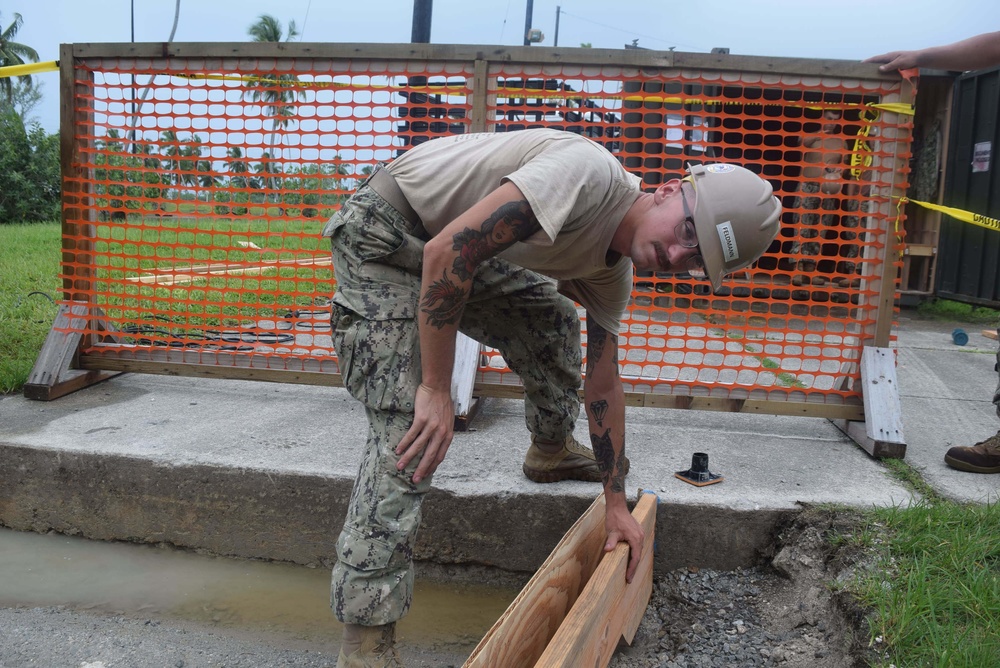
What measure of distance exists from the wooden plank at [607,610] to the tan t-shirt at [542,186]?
0.87m

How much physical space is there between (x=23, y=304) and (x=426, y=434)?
4910mm

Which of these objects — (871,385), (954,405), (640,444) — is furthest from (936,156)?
(640,444)

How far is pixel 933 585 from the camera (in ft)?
7.18

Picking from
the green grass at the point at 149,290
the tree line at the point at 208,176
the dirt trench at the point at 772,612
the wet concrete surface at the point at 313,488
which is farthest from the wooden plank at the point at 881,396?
the tree line at the point at 208,176

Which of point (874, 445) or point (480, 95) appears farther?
point (480, 95)

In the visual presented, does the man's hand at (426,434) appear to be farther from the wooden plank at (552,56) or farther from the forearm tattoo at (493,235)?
the wooden plank at (552,56)

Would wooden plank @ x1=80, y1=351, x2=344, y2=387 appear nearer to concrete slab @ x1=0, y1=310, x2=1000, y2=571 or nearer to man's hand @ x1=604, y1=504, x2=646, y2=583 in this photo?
concrete slab @ x1=0, y1=310, x2=1000, y2=571

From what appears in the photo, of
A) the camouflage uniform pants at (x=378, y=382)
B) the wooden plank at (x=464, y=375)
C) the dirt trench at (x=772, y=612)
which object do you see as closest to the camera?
the camouflage uniform pants at (x=378, y=382)

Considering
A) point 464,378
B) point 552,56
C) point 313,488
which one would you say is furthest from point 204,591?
point 552,56

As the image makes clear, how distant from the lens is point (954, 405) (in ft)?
14.4

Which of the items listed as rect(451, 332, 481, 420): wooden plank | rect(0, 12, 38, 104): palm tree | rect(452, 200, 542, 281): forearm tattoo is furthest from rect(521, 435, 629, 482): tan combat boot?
rect(0, 12, 38, 104): palm tree

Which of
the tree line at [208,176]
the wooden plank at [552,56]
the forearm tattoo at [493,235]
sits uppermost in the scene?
the wooden plank at [552,56]

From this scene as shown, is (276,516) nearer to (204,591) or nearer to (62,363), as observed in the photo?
(204,591)

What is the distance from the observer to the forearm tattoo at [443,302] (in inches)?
71.7
